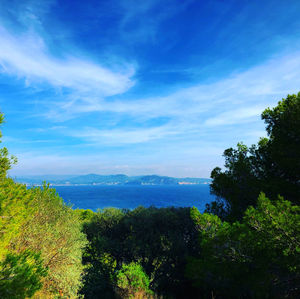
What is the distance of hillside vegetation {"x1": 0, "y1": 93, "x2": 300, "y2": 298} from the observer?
25.2 feet

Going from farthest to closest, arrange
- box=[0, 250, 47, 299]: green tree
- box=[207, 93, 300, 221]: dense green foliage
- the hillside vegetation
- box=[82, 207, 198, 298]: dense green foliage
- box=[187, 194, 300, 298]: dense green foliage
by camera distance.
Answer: box=[82, 207, 198, 298]: dense green foliage < box=[207, 93, 300, 221]: dense green foliage < the hillside vegetation < box=[187, 194, 300, 298]: dense green foliage < box=[0, 250, 47, 299]: green tree

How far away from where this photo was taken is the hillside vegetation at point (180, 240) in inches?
302

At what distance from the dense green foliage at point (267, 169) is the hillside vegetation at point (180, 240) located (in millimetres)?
59

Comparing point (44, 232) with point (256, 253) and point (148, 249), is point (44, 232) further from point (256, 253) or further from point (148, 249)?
point (256, 253)

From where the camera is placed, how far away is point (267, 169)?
13.0 meters

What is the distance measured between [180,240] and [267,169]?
28.8 ft

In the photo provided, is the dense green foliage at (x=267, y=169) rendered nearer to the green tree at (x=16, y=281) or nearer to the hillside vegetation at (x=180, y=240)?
the hillside vegetation at (x=180, y=240)

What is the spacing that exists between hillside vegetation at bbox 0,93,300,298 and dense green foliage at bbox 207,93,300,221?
0.06 metres

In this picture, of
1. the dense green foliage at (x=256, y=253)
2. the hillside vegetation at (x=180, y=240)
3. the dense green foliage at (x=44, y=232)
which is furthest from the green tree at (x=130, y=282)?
the dense green foliage at (x=44, y=232)

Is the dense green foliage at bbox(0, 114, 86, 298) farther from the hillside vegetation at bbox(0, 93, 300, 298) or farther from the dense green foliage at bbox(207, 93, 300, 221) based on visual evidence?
the dense green foliage at bbox(207, 93, 300, 221)

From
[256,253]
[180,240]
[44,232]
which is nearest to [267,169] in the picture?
[256,253]

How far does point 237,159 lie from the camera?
46.3 ft

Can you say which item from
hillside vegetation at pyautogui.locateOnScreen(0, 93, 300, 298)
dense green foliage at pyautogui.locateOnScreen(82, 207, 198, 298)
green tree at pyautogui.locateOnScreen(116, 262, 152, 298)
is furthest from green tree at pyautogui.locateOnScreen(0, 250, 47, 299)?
dense green foliage at pyautogui.locateOnScreen(82, 207, 198, 298)

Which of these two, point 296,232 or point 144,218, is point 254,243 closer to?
point 296,232
